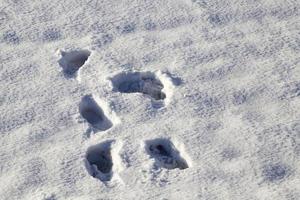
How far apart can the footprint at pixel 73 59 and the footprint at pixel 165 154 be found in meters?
0.48

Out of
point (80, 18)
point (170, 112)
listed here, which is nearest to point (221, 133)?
point (170, 112)

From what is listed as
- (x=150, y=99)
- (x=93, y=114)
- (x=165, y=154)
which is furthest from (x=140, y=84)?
(x=165, y=154)

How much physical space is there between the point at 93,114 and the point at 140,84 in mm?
205

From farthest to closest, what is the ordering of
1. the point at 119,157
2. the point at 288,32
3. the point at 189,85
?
the point at 288,32, the point at 189,85, the point at 119,157

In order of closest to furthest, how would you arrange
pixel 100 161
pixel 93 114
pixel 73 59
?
pixel 100 161, pixel 93 114, pixel 73 59

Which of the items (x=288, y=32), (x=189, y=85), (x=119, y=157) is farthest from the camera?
(x=288, y=32)

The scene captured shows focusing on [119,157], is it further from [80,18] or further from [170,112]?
→ [80,18]

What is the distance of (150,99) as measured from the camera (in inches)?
101

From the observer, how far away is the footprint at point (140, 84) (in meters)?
2.61

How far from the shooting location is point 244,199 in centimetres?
222

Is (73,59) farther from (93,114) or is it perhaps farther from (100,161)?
(100,161)

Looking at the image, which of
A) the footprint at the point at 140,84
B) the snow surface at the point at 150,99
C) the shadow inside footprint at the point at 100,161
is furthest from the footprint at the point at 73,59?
the shadow inside footprint at the point at 100,161

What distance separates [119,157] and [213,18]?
2.60ft

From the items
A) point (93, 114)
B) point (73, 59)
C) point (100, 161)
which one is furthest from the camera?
point (73, 59)
